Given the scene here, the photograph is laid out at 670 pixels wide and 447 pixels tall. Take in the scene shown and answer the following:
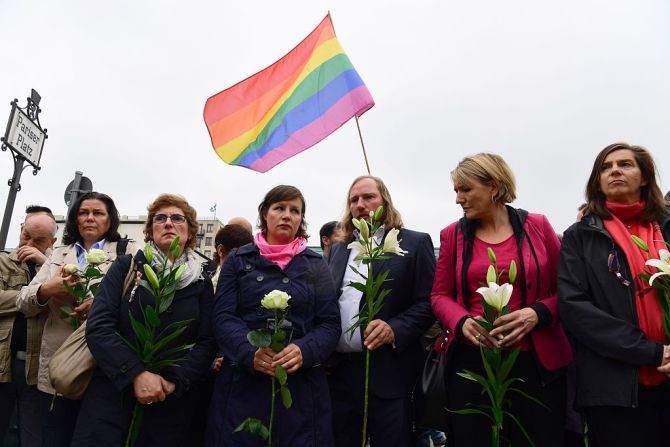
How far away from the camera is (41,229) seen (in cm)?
398

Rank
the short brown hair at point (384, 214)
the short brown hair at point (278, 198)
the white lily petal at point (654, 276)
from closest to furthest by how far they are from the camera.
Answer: the white lily petal at point (654, 276)
the short brown hair at point (278, 198)
the short brown hair at point (384, 214)

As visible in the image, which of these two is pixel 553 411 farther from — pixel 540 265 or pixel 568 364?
pixel 540 265

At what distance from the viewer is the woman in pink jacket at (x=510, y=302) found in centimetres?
239

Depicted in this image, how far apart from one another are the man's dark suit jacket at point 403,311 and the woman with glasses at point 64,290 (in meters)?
1.66

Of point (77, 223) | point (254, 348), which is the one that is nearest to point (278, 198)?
point (254, 348)

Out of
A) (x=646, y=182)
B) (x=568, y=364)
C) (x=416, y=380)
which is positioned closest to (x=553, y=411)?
(x=568, y=364)

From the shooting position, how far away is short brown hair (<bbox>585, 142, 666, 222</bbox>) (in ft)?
8.21

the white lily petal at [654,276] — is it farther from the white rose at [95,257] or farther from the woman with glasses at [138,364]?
the white rose at [95,257]

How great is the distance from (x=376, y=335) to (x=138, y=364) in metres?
1.27

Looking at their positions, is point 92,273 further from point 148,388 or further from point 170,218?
point 148,388

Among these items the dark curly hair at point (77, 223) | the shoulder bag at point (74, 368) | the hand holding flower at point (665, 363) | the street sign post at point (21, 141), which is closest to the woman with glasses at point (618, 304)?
the hand holding flower at point (665, 363)

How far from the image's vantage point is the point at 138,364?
249 cm

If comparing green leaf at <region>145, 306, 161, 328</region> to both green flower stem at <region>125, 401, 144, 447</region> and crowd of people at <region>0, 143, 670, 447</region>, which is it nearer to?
crowd of people at <region>0, 143, 670, 447</region>

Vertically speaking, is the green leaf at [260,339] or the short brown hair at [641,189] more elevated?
the short brown hair at [641,189]
